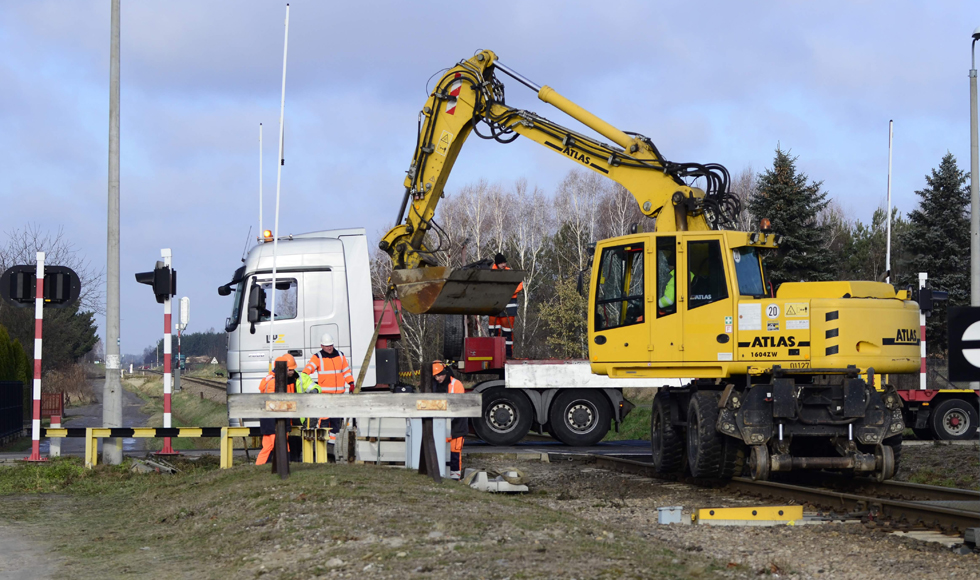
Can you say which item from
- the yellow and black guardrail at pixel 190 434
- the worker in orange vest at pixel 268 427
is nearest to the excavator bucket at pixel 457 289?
the worker in orange vest at pixel 268 427

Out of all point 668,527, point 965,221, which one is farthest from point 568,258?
point 668,527

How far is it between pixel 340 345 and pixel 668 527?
8272 mm

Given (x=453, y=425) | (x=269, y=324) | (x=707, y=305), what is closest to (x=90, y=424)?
(x=269, y=324)

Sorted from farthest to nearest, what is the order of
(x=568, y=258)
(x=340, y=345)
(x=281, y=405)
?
1. (x=568, y=258)
2. (x=340, y=345)
3. (x=281, y=405)

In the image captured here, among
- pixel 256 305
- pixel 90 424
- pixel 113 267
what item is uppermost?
pixel 113 267

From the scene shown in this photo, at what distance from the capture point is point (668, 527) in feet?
29.2

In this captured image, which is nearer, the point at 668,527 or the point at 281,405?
the point at 668,527

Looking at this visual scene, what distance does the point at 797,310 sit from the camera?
11453 mm

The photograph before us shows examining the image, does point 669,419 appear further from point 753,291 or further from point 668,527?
point 668,527

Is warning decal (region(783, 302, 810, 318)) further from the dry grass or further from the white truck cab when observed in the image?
the dry grass

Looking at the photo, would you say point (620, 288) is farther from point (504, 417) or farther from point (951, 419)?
point (951, 419)

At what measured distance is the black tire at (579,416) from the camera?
61.5ft

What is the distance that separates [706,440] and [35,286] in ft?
29.6

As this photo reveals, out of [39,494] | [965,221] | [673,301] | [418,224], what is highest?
[965,221]
